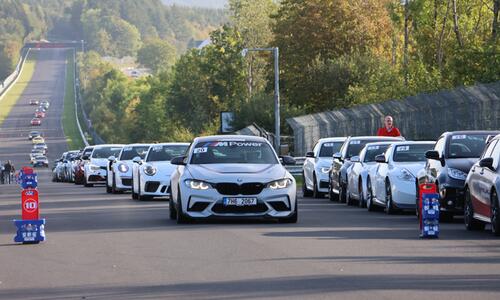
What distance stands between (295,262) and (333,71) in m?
73.6

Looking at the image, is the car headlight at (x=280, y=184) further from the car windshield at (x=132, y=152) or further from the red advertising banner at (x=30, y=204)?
the car windshield at (x=132, y=152)

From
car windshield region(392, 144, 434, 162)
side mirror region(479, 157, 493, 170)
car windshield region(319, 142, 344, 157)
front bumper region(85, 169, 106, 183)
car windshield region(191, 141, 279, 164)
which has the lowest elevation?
front bumper region(85, 169, 106, 183)

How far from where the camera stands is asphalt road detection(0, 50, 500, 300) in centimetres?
1369

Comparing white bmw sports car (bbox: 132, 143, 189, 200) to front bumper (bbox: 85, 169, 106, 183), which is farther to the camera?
front bumper (bbox: 85, 169, 106, 183)

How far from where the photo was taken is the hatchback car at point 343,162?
108ft

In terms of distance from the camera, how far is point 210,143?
2534cm

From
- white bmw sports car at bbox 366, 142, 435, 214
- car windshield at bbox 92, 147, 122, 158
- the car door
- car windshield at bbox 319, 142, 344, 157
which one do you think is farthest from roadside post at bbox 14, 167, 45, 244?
car windshield at bbox 92, 147, 122, 158

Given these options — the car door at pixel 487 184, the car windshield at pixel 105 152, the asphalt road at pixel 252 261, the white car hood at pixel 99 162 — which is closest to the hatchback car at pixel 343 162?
the asphalt road at pixel 252 261

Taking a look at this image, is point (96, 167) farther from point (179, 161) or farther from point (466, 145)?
point (466, 145)

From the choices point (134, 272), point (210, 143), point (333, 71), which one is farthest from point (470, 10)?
point (134, 272)

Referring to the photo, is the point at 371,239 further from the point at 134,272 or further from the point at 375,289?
the point at 375,289

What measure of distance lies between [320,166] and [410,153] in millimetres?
7939

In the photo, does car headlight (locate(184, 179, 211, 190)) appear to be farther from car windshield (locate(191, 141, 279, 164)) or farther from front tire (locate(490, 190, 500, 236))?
front tire (locate(490, 190, 500, 236))

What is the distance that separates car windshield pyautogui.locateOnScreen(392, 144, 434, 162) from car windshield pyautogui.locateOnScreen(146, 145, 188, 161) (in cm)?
860
